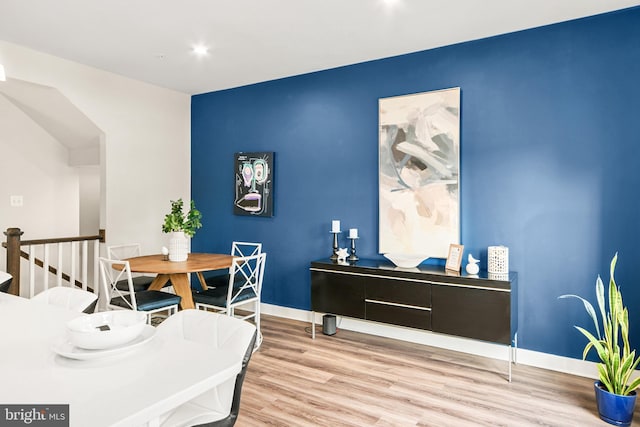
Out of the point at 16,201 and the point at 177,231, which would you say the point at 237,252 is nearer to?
the point at 177,231

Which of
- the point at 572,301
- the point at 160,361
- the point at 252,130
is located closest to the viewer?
the point at 160,361

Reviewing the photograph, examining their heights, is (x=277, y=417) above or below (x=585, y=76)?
below

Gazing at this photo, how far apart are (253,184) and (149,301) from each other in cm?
192

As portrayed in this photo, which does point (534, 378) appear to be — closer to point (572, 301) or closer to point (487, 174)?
point (572, 301)

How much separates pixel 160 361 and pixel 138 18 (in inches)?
113

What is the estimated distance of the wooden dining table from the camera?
11.7 feet

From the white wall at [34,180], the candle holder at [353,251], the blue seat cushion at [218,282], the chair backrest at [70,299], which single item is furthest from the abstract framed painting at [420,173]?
the white wall at [34,180]

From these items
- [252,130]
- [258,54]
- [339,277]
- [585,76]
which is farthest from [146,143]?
[585,76]

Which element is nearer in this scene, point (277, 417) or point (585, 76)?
point (277, 417)

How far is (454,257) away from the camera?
3.57m

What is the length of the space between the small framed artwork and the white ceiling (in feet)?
5.88

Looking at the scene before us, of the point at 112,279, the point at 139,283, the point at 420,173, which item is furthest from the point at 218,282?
the point at 420,173

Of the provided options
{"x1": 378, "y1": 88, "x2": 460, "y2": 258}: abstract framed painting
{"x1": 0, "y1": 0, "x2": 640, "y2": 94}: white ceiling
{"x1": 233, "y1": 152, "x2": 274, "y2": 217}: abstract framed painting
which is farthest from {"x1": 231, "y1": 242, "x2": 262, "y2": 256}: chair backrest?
{"x1": 0, "y1": 0, "x2": 640, "y2": 94}: white ceiling

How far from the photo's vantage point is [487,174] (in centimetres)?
360
